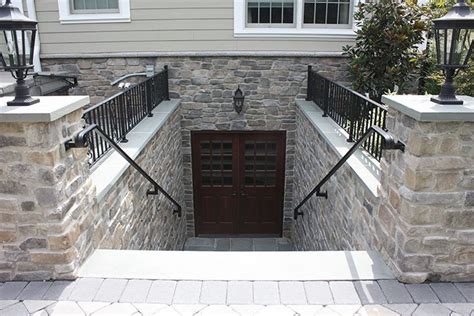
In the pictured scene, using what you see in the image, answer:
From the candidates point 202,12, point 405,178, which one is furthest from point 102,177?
point 202,12

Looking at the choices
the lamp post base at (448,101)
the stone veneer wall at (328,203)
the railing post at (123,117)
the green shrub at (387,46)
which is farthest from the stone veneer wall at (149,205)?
the green shrub at (387,46)

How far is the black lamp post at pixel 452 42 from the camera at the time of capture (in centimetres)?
234

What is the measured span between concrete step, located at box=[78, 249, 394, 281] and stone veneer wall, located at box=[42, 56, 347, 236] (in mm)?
4609

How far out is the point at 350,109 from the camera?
4.53 m

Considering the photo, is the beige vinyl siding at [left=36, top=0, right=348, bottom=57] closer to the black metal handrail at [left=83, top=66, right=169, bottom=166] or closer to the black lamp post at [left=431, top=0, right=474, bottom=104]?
the black metal handrail at [left=83, top=66, right=169, bottom=166]

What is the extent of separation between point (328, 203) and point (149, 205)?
214cm

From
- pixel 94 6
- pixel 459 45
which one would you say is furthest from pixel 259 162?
pixel 459 45

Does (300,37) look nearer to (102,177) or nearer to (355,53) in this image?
(355,53)

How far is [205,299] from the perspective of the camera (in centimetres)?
247

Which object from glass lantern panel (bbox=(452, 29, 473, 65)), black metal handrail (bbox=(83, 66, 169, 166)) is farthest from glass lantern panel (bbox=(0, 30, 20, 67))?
glass lantern panel (bbox=(452, 29, 473, 65))

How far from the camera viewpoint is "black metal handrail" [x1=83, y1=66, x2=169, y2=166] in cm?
378

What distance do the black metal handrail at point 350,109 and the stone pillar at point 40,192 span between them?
2541 mm

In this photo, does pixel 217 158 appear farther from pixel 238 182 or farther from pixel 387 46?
pixel 387 46

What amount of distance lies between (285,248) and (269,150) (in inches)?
75.0
